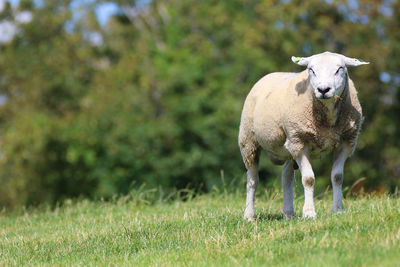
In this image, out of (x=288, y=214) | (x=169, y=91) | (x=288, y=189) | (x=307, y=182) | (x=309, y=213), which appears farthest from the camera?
(x=169, y=91)

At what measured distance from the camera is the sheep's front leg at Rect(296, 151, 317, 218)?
691 centimetres

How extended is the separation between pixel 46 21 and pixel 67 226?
32.6 m

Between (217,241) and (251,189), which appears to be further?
(251,189)

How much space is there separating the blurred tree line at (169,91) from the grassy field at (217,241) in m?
13.3

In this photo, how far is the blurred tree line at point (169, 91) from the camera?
944 inches

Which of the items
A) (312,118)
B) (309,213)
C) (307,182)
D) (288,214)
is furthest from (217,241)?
(288,214)

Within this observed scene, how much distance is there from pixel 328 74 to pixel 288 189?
6.15ft

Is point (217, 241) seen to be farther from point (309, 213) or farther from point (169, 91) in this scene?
point (169, 91)

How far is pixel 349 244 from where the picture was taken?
5.17 meters

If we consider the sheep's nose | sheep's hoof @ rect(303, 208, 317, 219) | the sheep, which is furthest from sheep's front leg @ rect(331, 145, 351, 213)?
the sheep's nose

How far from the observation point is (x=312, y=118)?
696 cm

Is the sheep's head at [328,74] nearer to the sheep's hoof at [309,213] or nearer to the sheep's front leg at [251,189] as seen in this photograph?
the sheep's hoof at [309,213]

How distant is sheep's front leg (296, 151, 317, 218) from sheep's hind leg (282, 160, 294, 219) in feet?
2.29

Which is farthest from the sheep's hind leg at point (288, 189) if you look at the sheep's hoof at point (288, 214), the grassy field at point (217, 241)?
the grassy field at point (217, 241)
